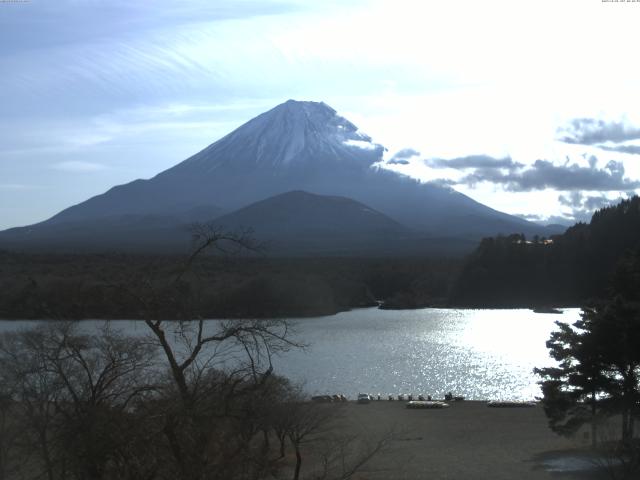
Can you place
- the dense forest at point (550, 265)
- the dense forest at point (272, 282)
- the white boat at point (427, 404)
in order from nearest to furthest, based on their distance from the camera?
the white boat at point (427, 404) → the dense forest at point (272, 282) → the dense forest at point (550, 265)

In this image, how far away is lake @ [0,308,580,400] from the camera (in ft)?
80.9

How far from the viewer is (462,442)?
16.3 m

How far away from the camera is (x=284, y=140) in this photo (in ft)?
470

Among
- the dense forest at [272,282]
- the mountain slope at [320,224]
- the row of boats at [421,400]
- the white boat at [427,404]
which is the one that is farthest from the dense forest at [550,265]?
the white boat at [427,404]

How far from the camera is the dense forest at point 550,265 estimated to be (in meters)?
54.1

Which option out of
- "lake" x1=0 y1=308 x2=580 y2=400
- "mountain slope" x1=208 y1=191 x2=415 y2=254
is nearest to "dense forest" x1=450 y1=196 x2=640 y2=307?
"lake" x1=0 y1=308 x2=580 y2=400

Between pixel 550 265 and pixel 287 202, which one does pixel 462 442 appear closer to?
pixel 550 265

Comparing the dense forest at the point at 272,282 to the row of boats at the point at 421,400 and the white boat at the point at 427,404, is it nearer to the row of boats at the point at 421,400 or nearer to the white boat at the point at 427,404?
the row of boats at the point at 421,400

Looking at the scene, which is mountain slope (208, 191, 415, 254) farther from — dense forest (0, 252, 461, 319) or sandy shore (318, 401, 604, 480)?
sandy shore (318, 401, 604, 480)

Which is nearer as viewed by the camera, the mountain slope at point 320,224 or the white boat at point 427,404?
the white boat at point 427,404

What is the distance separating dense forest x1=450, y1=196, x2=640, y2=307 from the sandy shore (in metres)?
35.2

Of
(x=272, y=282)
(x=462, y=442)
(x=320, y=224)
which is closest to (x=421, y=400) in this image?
(x=462, y=442)

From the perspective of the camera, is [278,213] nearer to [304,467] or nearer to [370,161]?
[370,161]

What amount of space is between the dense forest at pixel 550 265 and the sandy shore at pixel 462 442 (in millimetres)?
35181
